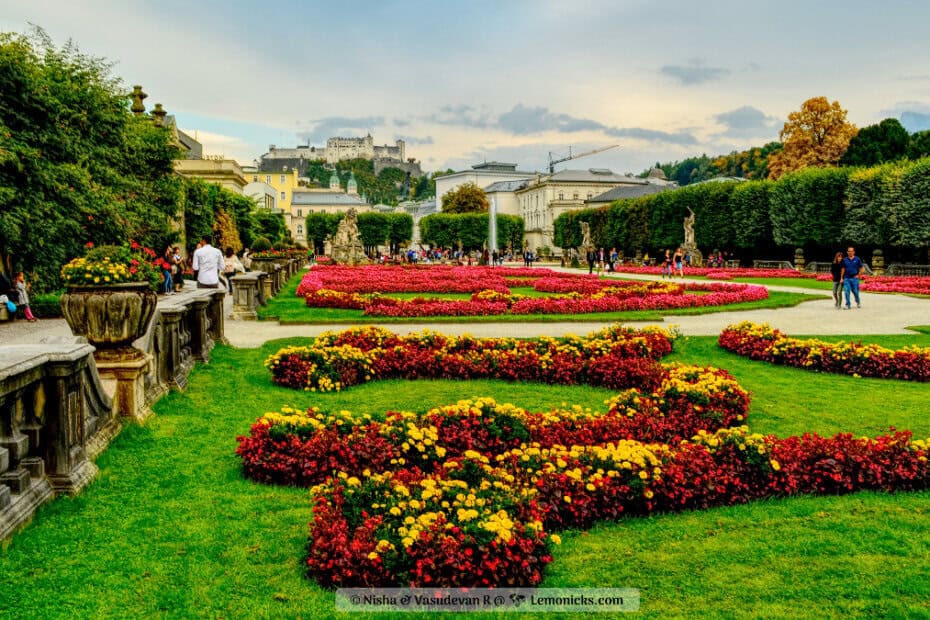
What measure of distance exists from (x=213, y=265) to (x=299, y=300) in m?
6.07

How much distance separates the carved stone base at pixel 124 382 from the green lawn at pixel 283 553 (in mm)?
331

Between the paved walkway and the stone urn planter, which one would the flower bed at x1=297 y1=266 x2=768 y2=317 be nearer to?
the paved walkway

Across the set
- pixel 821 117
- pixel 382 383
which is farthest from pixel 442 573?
pixel 821 117

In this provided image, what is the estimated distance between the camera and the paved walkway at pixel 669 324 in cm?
1405

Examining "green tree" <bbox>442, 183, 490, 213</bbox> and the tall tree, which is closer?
the tall tree

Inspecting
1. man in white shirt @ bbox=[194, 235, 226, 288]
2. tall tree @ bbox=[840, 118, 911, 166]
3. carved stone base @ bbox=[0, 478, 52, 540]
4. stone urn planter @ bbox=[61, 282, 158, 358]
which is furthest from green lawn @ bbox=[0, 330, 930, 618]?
tall tree @ bbox=[840, 118, 911, 166]

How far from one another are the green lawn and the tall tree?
185ft

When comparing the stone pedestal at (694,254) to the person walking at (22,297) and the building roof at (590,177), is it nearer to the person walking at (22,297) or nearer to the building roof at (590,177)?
the person walking at (22,297)

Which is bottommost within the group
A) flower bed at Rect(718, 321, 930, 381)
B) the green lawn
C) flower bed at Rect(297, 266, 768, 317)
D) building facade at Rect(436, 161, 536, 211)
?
the green lawn

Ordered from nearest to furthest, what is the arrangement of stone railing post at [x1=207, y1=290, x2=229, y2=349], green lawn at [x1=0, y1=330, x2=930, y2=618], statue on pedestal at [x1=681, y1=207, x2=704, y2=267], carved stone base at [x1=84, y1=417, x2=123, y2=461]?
1. green lawn at [x1=0, y1=330, x2=930, y2=618]
2. carved stone base at [x1=84, y1=417, x2=123, y2=461]
3. stone railing post at [x1=207, y1=290, x2=229, y2=349]
4. statue on pedestal at [x1=681, y1=207, x2=704, y2=267]

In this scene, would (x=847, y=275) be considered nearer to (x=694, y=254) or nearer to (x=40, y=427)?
(x=40, y=427)

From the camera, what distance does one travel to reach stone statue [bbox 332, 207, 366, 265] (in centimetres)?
5256

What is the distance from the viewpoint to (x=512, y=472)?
196 inches

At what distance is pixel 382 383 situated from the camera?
921cm
